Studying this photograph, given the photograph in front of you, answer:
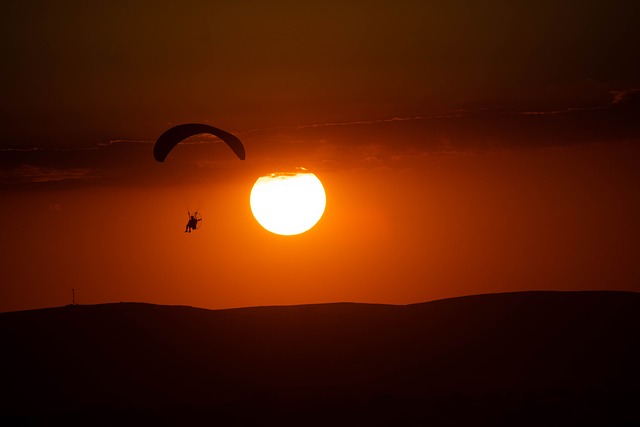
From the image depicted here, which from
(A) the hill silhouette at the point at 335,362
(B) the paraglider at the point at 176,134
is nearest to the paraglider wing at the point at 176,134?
(B) the paraglider at the point at 176,134

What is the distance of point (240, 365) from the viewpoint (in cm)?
4822

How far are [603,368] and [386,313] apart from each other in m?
15.2

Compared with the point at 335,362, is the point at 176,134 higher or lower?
higher

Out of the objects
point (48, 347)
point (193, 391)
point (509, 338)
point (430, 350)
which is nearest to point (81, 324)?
point (48, 347)

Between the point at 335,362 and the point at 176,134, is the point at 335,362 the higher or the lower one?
the lower one

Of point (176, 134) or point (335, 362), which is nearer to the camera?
point (176, 134)

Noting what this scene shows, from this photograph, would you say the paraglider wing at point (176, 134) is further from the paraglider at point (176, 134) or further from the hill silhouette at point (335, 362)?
the hill silhouette at point (335, 362)

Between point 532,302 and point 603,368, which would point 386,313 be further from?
point 603,368

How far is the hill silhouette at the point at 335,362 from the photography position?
116ft

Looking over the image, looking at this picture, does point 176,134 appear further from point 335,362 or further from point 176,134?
point 335,362

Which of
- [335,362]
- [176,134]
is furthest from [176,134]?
[335,362]

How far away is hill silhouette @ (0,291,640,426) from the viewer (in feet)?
116

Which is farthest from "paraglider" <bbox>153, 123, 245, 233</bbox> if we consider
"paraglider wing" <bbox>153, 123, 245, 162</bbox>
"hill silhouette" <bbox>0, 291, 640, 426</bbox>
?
"hill silhouette" <bbox>0, 291, 640, 426</bbox>

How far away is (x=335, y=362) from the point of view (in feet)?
157
